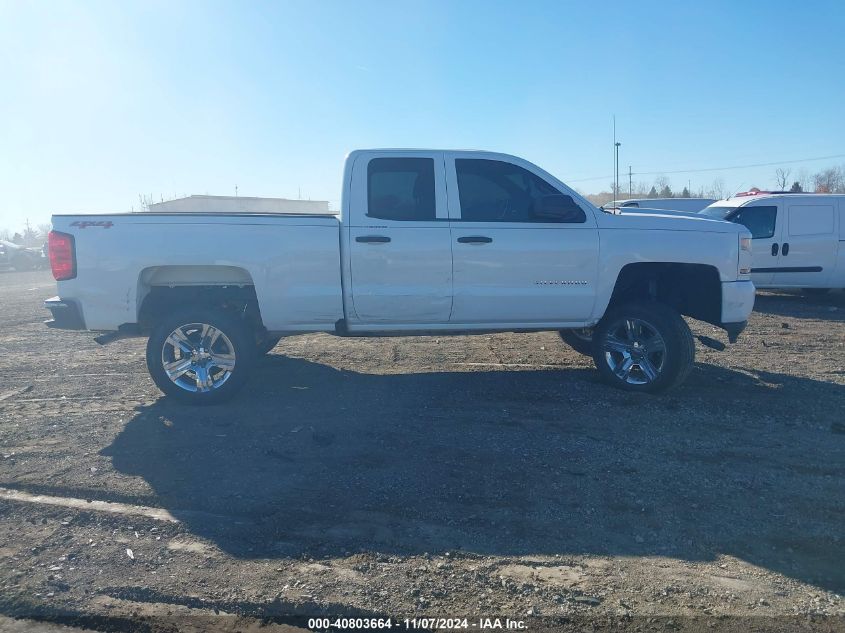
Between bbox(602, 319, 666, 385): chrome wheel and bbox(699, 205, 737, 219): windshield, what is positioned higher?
bbox(699, 205, 737, 219): windshield

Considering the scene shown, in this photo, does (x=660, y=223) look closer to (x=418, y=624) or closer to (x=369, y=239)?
(x=369, y=239)

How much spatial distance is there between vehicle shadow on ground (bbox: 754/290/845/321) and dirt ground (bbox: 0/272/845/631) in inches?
177

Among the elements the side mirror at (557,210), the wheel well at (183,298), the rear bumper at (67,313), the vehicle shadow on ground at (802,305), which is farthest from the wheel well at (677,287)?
the vehicle shadow on ground at (802,305)

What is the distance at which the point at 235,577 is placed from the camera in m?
3.49

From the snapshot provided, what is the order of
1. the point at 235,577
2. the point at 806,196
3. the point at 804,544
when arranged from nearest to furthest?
the point at 235,577 < the point at 804,544 < the point at 806,196

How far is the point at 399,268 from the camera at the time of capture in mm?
6281

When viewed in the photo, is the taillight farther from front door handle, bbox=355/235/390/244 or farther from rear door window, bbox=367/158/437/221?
rear door window, bbox=367/158/437/221

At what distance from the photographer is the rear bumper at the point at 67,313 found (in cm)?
613

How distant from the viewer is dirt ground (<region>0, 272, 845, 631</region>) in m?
3.28

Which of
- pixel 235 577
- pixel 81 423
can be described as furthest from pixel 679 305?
pixel 81 423

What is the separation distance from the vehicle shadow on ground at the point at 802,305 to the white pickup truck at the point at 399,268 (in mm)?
5620

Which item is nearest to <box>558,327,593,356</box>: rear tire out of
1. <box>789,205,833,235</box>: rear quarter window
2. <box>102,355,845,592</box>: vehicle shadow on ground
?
<box>102,355,845,592</box>: vehicle shadow on ground

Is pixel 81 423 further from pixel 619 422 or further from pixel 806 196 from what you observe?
pixel 806 196

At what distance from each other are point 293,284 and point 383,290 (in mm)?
817
